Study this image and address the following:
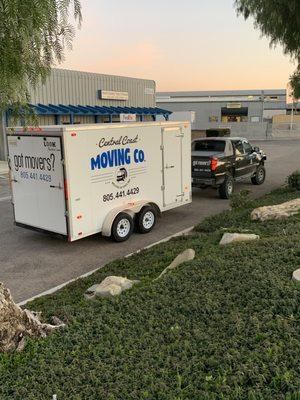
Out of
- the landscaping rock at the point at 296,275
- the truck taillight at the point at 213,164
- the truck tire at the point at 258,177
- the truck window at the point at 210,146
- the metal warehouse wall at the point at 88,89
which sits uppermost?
the metal warehouse wall at the point at 88,89

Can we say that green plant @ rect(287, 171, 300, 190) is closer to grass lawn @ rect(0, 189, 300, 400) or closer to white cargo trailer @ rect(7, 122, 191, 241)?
white cargo trailer @ rect(7, 122, 191, 241)

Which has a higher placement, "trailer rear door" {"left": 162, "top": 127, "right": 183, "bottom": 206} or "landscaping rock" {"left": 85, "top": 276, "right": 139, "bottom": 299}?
"trailer rear door" {"left": 162, "top": 127, "right": 183, "bottom": 206}

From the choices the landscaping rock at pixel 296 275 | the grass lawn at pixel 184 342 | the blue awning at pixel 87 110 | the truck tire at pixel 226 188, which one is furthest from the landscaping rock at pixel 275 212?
the blue awning at pixel 87 110

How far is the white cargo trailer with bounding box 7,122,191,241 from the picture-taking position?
28.7 feet

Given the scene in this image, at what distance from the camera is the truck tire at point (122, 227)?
959 cm

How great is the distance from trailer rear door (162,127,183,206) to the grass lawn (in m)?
5.38

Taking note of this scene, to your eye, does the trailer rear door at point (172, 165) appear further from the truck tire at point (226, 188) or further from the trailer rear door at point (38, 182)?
the truck tire at point (226, 188)

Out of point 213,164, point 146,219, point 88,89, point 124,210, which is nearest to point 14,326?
point 124,210

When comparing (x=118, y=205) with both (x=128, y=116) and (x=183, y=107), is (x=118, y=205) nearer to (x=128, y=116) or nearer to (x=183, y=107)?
(x=128, y=116)

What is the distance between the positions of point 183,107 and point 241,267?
79.9 metres

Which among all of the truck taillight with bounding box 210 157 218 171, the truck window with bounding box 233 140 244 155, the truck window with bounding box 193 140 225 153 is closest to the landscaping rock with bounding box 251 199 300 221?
the truck taillight with bounding box 210 157 218 171

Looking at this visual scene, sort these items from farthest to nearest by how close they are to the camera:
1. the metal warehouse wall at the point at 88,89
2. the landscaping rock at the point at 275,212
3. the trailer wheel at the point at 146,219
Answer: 1. the metal warehouse wall at the point at 88,89
2. the trailer wheel at the point at 146,219
3. the landscaping rock at the point at 275,212

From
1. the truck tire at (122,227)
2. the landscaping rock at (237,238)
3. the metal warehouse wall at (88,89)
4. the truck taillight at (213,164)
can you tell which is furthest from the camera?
the metal warehouse wall at (88,89)

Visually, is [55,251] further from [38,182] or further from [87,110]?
[87,110]
